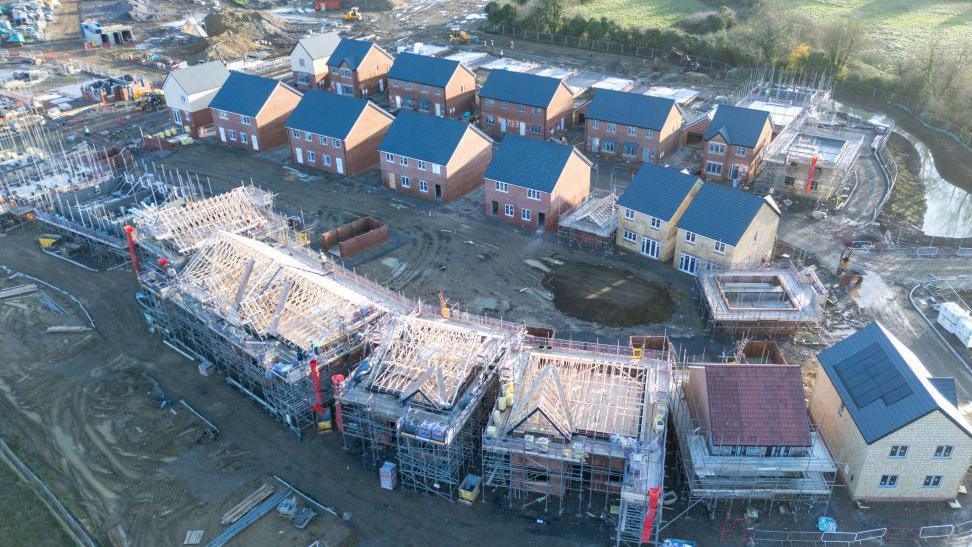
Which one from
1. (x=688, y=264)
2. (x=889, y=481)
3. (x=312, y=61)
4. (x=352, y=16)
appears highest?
(x=352, y=16)

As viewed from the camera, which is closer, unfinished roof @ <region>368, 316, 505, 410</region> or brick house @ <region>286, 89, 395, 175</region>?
unfinished roof @ <region>368, 316, 505, 410</region>

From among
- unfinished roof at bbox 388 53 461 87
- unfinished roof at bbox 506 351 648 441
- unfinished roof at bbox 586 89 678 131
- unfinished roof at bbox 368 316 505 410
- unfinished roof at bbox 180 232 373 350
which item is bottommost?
unfinished roof at bbox 506 351 648 441

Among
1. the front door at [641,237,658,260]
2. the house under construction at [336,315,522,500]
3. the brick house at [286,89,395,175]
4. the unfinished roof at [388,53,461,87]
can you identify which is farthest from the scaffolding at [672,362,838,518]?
the unfinished roof at [388,53,461,87]

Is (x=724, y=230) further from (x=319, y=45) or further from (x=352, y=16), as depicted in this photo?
(x=352, y=16)

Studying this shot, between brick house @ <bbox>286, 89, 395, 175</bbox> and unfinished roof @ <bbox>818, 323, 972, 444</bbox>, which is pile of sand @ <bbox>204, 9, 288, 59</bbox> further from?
unfinished roof @ <bbox>818, 323, 972, 444</bbox>

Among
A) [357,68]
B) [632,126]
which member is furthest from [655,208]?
[357,68]

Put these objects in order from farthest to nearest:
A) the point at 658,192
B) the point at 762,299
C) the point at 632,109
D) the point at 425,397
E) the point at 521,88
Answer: the point at 521,88, the point at 632,109, the point at 658,192, the point at 762,299, the point at 425,397

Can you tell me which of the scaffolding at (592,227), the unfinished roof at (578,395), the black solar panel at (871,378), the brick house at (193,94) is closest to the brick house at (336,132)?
the brick house at (193,94)
